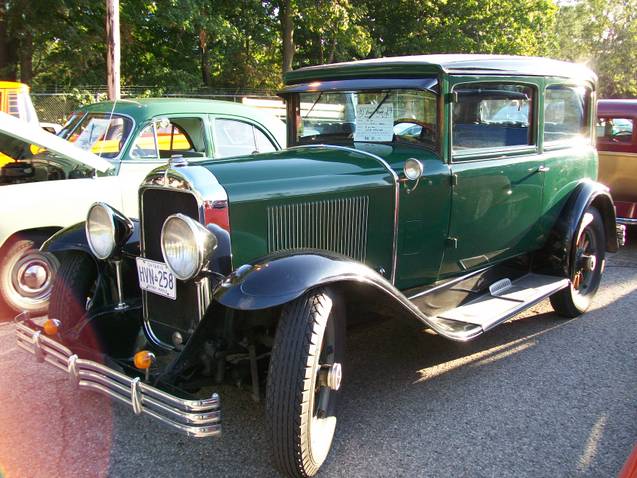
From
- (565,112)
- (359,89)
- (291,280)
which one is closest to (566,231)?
(565,112)

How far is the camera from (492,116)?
12.6 feet

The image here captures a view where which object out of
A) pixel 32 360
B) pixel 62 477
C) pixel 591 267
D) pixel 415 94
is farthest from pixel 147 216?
pixel 591 267

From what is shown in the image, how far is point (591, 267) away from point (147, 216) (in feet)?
11.9

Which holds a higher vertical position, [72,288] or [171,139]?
[171,139]

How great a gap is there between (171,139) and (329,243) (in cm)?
325

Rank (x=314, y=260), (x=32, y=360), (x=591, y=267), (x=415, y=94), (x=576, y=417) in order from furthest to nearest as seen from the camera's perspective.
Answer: (x=591, y=267), (x=32, y=360), (x=415, y=94), (x=576, y=417), (x=314, y=260)

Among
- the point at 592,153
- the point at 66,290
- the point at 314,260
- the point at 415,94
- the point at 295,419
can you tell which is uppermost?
the point at 415,94

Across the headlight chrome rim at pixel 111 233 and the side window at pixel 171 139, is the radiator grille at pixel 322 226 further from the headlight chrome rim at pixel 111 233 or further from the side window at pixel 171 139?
the side window at pixel 171 139

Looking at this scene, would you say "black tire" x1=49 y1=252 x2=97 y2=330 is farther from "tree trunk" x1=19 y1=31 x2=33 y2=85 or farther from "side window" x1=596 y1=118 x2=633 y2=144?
"tree trunk" x1=19 y1=31 x2=33 y2=85

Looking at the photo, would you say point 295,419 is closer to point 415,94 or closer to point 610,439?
point 610,439

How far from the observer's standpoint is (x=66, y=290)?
317 centimetres

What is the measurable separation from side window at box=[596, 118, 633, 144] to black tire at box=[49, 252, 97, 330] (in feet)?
22.8

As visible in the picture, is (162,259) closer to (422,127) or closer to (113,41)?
(422,127)

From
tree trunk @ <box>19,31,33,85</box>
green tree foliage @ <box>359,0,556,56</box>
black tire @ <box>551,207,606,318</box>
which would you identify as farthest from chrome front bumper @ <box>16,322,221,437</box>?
→ green tree foliage @ <box>359,0,556,56</box>
